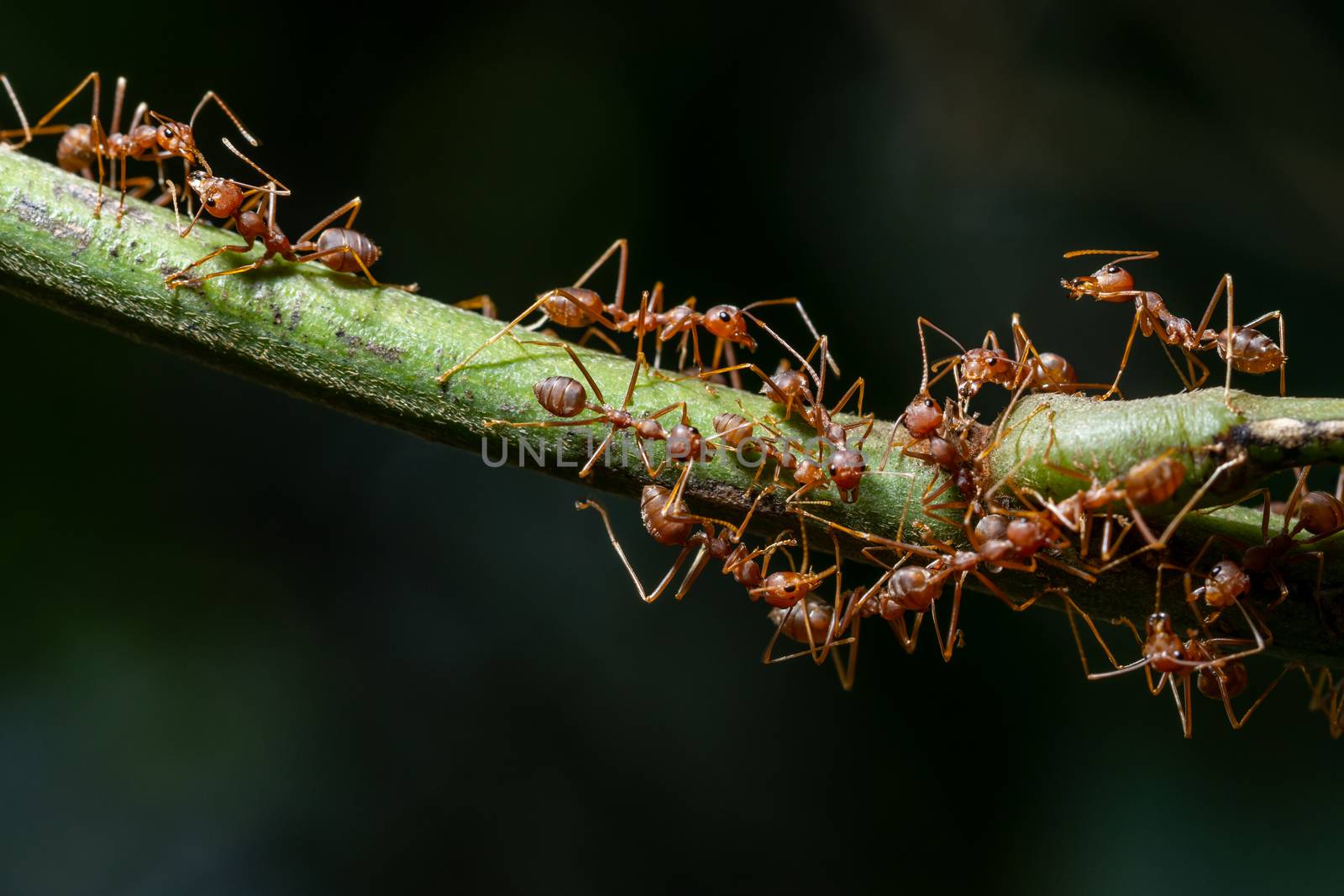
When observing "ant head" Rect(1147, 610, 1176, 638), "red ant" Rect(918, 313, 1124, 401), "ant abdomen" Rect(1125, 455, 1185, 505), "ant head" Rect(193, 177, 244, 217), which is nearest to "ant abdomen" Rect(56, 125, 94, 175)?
"ant head" Rect(193, 177, 244, 217)

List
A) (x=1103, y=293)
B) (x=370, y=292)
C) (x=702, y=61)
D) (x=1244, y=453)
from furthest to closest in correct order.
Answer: (x=702, y=61)
(x=1103, y=293)
(x=370, y=292)
(x=1244, y=453)

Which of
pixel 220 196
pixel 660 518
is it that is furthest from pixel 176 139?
pixel 660 518

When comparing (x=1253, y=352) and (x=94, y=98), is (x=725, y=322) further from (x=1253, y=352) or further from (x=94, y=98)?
(x=94, y=98)

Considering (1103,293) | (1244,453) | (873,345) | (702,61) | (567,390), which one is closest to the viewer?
(1244,453)

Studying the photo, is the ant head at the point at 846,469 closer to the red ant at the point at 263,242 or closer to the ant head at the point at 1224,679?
the ant head at the point at 1224,679

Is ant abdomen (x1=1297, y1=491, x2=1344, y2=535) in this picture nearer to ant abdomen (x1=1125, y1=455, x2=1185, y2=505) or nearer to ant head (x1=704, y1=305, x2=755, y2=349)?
ant abdomen (x1=1125, y1=455, x2=1185, y2=505)

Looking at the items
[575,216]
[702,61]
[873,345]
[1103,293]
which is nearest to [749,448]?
[1103,293]

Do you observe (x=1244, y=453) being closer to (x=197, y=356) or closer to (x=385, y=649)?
(x=197, y=356)
